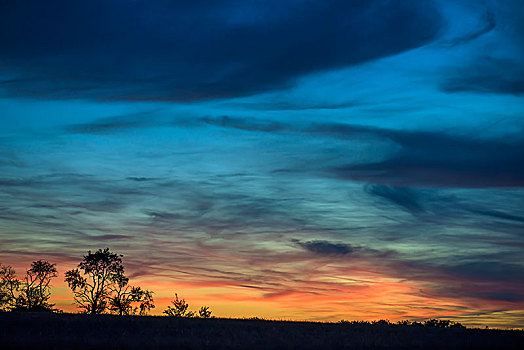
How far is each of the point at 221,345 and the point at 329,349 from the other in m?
5.42

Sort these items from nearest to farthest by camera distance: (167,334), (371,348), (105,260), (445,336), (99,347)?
(99,347) → (371,348) → (167,334) → (445,336) → (105,260)

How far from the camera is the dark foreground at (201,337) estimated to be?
30.3m

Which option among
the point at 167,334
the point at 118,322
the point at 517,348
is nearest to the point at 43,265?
the point at 118,322

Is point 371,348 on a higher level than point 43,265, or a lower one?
lower

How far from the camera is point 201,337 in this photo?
34031mm

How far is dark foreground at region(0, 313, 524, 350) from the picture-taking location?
1193 inches

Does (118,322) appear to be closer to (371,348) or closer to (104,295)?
(371,348)

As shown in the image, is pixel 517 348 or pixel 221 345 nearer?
pixel 221 345

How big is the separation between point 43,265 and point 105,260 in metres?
9.35

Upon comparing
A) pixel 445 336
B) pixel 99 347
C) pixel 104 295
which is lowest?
pixel 99 347

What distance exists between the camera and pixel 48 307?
81.9 meters

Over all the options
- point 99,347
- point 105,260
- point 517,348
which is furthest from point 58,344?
point 105,260

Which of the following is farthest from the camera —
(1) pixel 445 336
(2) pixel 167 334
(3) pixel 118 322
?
(3) pixel 118 322

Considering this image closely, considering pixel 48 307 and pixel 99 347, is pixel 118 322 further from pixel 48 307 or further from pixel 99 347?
pixel 48 307
